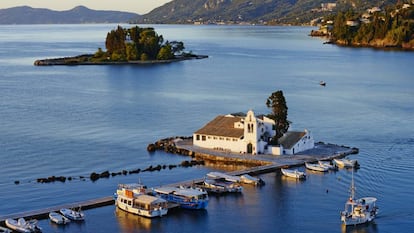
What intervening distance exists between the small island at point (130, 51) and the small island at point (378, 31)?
149 ft

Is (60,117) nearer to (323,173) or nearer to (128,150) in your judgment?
(128,150)

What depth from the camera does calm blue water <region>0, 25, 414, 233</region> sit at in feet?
86.4

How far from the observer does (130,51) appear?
96.6m

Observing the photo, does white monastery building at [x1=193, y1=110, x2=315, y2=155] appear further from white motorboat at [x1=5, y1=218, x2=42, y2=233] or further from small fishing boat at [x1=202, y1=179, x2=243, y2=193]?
white motorboat at [x1=5, y1=218, x2=42, y2=233]

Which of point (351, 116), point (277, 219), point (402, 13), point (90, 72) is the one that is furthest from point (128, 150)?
point (402, 13)

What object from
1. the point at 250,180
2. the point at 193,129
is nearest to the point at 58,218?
the point at 250,180

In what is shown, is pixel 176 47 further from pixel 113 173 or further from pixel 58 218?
pixel 58 218

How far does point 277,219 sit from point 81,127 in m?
21.9

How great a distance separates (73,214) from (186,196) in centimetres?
423

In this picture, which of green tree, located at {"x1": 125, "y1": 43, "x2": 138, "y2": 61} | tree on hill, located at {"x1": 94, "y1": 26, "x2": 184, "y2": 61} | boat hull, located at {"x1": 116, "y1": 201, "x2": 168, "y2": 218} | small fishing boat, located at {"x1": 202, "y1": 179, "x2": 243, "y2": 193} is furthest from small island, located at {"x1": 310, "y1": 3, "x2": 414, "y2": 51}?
boat hull, located at {"x1": 116, "y1": 201, "x2": 168, "y2": 218}

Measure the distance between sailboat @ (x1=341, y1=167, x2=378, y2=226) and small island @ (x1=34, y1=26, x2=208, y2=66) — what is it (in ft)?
232

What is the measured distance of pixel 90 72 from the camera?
85.2m

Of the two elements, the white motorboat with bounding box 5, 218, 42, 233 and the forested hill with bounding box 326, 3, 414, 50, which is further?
the forested hill with bounding box 326, 3, 414, 50

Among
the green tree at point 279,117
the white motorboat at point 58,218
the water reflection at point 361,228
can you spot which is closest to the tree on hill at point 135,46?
the green tree at point 279,117
